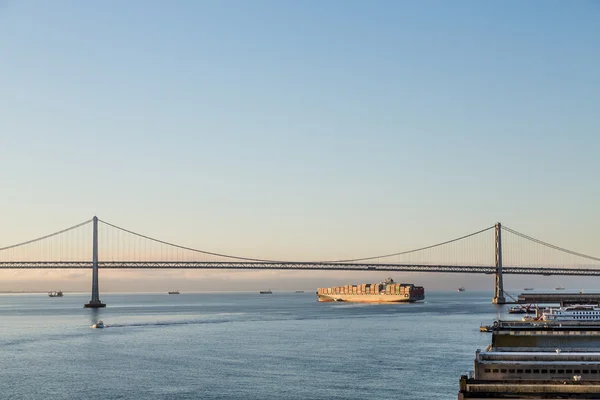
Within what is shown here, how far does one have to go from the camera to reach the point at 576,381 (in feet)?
97.1

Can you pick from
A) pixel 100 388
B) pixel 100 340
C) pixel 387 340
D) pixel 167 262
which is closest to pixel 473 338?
pixel 387 340

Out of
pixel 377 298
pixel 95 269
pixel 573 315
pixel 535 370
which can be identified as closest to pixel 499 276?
pixel 377 298

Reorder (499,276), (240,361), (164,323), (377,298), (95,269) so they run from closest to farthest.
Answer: (240,361)
(164,323)
(95,269)
(499,276)
(377,298)

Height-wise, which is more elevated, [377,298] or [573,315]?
[573,315]

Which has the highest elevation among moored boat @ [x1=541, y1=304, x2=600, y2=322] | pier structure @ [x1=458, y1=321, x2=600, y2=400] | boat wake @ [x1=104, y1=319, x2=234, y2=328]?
pier structure @ [x1=458, y1=321, x2=600, y2=400]

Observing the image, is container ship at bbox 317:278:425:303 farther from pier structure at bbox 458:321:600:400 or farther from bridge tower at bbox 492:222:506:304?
pier structure at bbox 458:321:600:400

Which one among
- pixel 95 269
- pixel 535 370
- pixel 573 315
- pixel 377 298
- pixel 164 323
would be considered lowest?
pixel 377 298

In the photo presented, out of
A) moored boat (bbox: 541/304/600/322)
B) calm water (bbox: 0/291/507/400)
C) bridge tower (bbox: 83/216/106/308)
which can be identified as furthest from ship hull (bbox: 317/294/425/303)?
calm water (bbox: 0/291/507/400)

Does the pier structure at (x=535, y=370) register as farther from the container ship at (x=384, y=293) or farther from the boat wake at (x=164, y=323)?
the container ship at (x=384, y=293)

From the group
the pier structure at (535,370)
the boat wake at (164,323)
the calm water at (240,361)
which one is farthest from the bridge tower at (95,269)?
the pier structure at (535,370)

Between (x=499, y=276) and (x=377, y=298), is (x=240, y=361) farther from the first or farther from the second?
(x=377, y=298)

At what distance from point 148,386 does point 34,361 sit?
14811 millimetres

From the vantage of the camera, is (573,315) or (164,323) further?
(573,315)

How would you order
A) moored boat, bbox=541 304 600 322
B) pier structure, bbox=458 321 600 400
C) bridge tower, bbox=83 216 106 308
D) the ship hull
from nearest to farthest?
pier structure, bbox=458 321 600 400
moored boat, bbox=541 304 600 322
bridge tower, bbox=83 216 106 308
the ship hull
